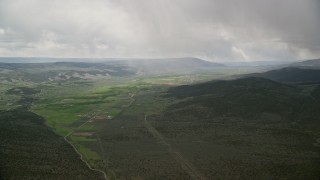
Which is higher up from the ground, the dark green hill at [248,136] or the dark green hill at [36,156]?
the dark green hill at [248,136]

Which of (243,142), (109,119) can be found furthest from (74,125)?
(243,142)

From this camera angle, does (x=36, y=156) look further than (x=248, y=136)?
No

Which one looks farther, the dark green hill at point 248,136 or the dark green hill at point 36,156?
the dark green hill at point 248,136

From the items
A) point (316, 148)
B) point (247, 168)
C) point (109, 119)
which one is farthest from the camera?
point (109, 119)

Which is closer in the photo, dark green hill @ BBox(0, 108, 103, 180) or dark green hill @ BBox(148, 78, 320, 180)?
dark green hill @ BBox(0, 108, 103, 180)

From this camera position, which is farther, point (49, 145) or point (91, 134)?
point (91, 134)

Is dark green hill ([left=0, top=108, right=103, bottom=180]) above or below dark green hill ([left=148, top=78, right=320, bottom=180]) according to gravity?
below

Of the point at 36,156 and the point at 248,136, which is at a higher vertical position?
the point at 248,136

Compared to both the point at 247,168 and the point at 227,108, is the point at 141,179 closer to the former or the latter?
the point at 247,168
